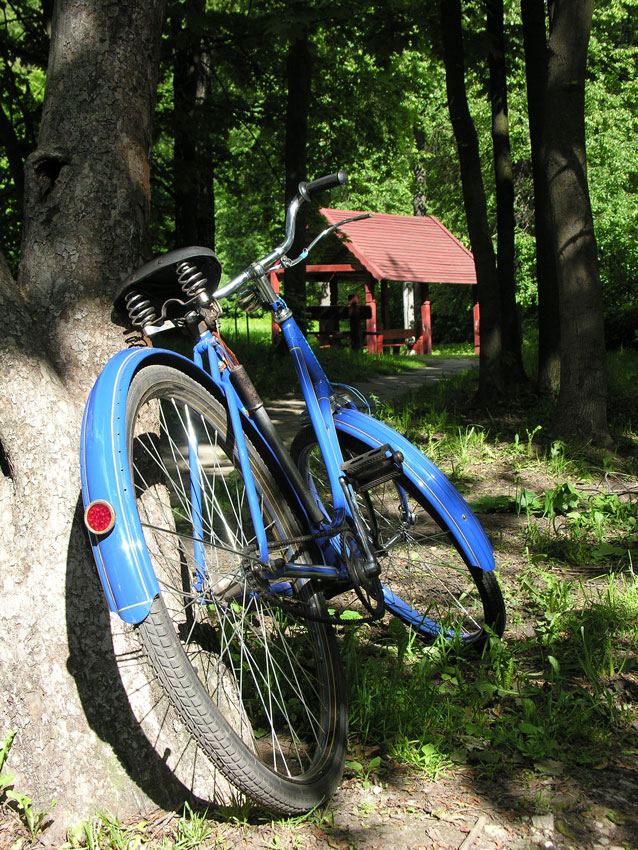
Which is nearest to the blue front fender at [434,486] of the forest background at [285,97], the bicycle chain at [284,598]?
the bicycle chain at [284,598]

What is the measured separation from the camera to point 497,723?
2580 millimetres

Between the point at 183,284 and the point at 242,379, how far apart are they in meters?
0.35

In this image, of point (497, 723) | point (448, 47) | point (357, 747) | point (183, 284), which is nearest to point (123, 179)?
point (183, 284)

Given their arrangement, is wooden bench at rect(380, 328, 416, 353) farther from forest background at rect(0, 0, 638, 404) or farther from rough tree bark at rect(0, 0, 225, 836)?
rough tree bark at rect(0, 0, 225, 836)

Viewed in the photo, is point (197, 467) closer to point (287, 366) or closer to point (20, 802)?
point (20, 802)

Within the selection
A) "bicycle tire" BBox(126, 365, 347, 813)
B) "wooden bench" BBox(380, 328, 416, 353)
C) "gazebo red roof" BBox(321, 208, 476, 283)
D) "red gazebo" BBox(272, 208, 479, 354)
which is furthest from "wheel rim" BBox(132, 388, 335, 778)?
"wooden bench" BBox(380, 328, 416, 353)

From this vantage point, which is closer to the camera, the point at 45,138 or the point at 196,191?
the point at 45,138

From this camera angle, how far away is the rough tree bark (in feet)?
7.20

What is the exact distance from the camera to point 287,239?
271cm

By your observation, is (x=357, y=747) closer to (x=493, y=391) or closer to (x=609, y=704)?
(x=609, y=704)

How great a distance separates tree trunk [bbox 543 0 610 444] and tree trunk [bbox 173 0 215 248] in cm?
608

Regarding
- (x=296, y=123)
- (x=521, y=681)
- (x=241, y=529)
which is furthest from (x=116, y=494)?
(x=296, y=123)

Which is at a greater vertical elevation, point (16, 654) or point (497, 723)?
point (16, 654)

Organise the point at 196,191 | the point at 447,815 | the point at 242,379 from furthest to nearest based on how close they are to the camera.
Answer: the point at 196,191
the point at 242,379
the point at 447,815
